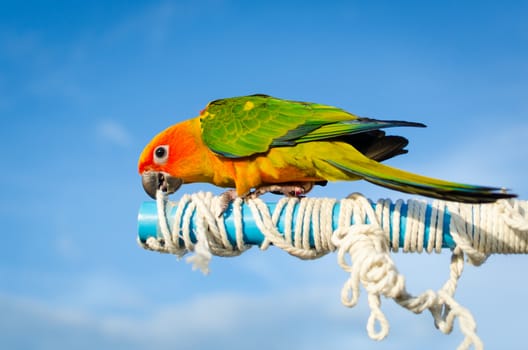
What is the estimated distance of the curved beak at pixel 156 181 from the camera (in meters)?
2.72

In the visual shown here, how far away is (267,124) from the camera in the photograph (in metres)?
2.46

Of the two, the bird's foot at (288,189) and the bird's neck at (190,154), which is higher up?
the bird's neck at (190,154)

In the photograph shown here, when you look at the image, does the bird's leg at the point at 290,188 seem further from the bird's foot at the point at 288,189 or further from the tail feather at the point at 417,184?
the tail feather at the point at 417,184

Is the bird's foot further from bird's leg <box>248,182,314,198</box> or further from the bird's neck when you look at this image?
the bird's neck

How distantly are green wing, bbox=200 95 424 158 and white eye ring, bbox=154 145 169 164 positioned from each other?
8.0 inches

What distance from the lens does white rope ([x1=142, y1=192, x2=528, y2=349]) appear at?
187cm

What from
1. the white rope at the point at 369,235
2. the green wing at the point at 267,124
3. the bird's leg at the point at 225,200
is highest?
the green wing at the point at 267,124

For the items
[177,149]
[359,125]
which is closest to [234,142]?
[177,149]

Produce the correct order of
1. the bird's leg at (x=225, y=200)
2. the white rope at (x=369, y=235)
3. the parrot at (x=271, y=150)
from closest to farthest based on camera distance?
the white rope at (x=369, y=235)
the bird's leg at (x=225, y=200)
the parrot at (x=271, y=150)

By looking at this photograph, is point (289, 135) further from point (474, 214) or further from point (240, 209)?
point (474, 214)

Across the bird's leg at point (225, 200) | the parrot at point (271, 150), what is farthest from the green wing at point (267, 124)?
the bird's leg at point (225, 200)

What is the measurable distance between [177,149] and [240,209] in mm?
675

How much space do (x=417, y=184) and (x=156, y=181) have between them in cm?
123

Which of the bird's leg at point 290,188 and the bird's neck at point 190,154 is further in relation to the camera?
the bird's neck at point 190,154
